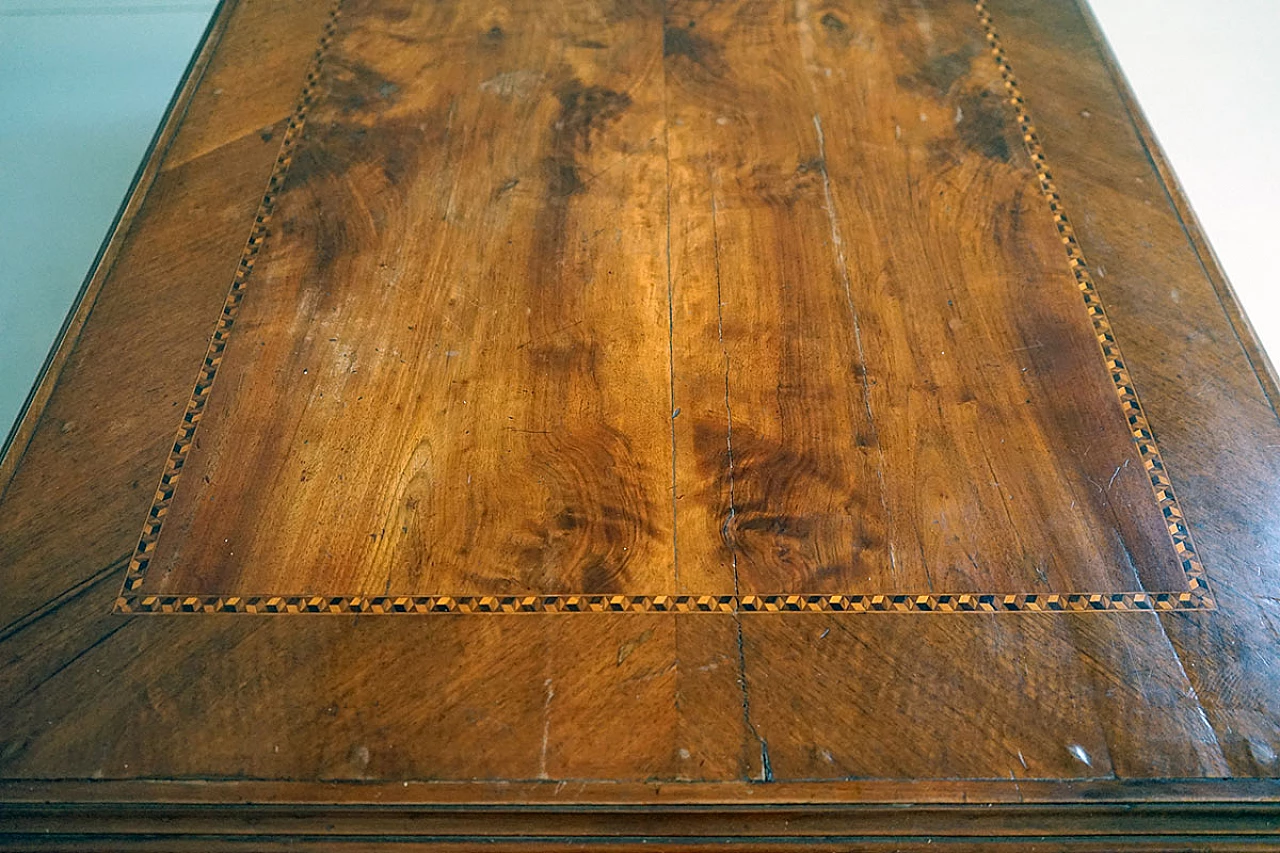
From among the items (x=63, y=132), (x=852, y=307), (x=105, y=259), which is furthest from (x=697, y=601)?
(x=63, y=132)

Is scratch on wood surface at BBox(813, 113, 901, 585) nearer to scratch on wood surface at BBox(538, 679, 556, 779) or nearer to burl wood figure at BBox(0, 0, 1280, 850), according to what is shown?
burl wood figure at BBox(0, 0, 1280, 850)

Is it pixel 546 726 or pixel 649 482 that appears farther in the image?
pixel 649 482

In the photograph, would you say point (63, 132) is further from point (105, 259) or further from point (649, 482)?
point (649, 482)

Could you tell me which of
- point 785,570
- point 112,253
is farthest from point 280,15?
point 785,570

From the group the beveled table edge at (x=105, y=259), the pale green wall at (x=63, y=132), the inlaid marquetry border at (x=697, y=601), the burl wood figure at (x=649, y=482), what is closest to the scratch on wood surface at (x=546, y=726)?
the burl wood figure at (x=649, y=482)

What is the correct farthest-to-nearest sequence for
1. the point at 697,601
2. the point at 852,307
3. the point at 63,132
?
the point at 63,132 < the point at 852,307 < the point at 697,601

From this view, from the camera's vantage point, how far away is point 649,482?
4.72 ft

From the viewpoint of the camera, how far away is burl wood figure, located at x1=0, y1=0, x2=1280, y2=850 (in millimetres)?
1212

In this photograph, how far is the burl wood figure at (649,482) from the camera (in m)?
1.21

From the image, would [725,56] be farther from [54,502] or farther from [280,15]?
[54,502]

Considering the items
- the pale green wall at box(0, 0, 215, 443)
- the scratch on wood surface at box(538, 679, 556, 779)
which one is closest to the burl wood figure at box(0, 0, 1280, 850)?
the scratch on wood surface at box(538, 679, 556, 779)

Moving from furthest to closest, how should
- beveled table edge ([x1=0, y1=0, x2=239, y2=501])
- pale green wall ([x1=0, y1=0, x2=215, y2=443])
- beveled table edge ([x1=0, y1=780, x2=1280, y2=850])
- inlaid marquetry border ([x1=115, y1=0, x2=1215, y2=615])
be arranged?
pale green wall ([x1=0, y1=0, x2=215, y2=443]), beveled table edge ([x1=0, y1=0, x2=239, y2=501]), inlaid marquetry border ([x1=115, y1=0, x2=1215, y2=615]), beveled table edge ([x1=0, y1=780, x2=1280, y2=850])

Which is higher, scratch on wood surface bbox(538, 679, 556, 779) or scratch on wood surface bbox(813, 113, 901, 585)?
scratch on wood surface bbox(813, 113, 901, 585)

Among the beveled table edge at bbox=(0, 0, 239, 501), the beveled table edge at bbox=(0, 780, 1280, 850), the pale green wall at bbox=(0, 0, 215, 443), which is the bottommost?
the pale green wall at bbox=(0, 0, 215, 443)
